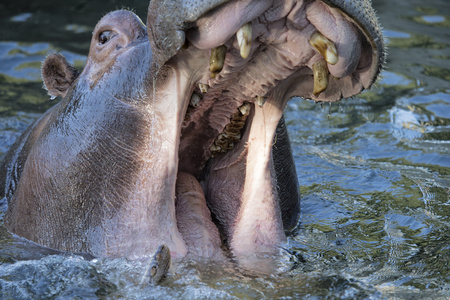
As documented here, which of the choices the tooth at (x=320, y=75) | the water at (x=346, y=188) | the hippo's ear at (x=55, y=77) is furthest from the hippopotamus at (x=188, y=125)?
the hippo's ear at (x=55, y=77)

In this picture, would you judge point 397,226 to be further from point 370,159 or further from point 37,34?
point 37,34

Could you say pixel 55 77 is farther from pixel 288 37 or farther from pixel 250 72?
pixel 288 37

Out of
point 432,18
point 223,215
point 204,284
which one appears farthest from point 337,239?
point 432,18

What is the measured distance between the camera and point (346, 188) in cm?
500

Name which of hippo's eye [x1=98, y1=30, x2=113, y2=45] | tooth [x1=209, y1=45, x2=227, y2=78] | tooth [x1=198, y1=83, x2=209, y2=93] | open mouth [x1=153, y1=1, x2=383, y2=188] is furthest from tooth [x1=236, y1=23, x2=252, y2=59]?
hippo's eye [x1=98, y1=30, x2=113, y2=45]

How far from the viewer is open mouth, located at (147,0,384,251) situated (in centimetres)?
267

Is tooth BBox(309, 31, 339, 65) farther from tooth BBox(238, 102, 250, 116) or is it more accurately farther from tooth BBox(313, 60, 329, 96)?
tooth BBox(238, 102, 250, 116)

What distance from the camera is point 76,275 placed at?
10.4 ft

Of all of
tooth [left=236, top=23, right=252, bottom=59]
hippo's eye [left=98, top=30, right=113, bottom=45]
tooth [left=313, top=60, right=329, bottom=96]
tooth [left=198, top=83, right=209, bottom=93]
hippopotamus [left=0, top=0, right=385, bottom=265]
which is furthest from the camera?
hippo's eye [left=98, top=30, right=113, bottom=45]

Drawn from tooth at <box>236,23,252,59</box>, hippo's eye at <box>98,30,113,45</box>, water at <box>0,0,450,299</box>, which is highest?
hippo's eye at <box>98,30,113,45</box>

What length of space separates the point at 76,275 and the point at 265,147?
3.63ft

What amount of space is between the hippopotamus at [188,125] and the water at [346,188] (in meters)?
0.17

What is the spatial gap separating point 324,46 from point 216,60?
0.44 metres

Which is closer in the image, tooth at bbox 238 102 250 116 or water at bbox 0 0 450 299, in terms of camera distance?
water at bbox 0 0 450 299
